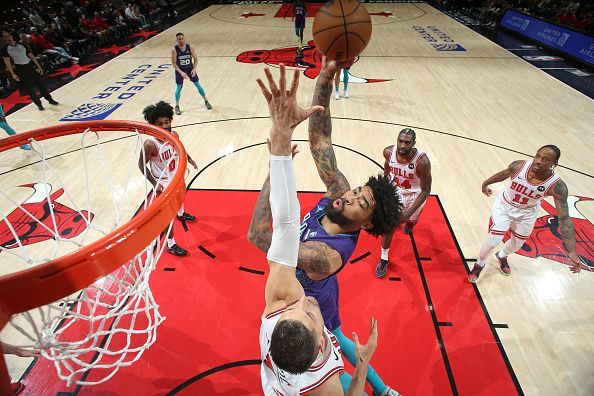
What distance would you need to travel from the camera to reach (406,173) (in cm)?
365

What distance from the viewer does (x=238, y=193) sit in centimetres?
495

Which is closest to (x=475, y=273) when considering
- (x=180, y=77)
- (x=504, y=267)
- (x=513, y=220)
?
(x=504, y=267)

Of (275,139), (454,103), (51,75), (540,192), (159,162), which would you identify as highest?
(275,139)

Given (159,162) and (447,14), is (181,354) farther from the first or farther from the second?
(447,14)

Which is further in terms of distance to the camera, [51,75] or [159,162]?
[51,75]

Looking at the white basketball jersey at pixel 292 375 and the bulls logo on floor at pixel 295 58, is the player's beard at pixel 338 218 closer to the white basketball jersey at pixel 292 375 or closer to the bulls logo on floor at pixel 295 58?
the white basketball jersey at pixel 292 375

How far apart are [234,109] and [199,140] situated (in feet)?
5.14

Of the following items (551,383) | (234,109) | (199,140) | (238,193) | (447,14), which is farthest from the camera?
(447,14)

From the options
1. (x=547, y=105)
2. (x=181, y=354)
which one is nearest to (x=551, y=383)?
(x=181, y=354)

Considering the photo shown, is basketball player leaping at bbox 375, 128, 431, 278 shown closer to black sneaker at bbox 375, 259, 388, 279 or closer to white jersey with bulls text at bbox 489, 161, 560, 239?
black sneaker at bbox 375, 259, 388, 279

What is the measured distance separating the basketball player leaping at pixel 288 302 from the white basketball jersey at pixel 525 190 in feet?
7.99

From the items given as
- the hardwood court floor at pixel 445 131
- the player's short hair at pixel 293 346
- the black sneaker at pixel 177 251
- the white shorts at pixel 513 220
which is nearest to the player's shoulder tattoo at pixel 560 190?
the white shorts at pixel 513 220

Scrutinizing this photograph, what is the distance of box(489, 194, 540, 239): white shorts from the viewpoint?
A: 3328 millimetres

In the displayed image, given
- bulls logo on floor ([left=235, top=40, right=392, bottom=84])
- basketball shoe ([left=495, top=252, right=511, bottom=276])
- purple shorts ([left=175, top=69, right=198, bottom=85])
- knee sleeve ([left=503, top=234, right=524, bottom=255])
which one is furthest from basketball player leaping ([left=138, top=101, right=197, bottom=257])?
bulls logo on floor ([left=235, top=40, right=392, bottom=84])
